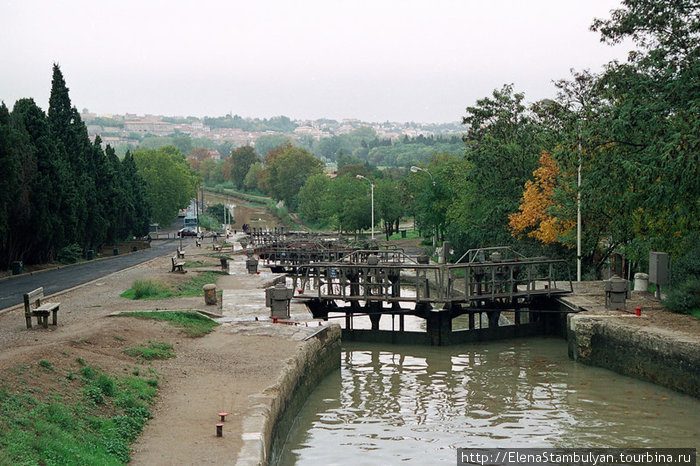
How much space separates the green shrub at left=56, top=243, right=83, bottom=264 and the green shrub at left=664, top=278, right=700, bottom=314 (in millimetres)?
39353

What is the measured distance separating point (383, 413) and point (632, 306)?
36.9 feet

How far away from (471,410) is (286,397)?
4901 millimetres

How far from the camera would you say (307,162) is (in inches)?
5974

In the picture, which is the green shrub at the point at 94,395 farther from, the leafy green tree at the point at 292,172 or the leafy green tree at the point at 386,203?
the leafy green tree at the point at 292,172

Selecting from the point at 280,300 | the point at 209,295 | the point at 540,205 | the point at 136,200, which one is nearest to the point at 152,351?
the point at 280,300

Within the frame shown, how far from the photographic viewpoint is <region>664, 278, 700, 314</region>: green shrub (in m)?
24.9

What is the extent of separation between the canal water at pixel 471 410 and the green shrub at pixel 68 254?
106ft

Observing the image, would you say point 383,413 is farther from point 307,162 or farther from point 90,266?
point 307,162

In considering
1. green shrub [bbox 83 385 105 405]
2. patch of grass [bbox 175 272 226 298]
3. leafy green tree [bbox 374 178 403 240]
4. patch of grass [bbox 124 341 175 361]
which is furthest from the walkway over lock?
leafy green tree [bbox 374 178 403 240]

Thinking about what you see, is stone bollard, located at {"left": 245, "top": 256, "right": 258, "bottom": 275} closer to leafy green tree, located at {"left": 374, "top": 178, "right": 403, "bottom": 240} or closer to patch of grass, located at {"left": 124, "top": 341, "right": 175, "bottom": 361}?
patch of grass, located at {"left": 124, "top": 341, "right": 175, "bottom": 361}

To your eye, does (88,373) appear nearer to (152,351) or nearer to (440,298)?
(152,351)

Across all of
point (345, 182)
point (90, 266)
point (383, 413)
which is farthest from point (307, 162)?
point (383, 413)

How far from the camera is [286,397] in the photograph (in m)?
17.0

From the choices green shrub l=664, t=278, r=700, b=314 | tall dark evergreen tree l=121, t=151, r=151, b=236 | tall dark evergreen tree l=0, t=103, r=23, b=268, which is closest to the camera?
green shrub l=664, t=278, r=700, b=314
